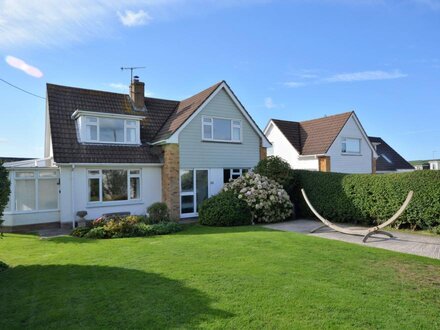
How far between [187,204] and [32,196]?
7.40m

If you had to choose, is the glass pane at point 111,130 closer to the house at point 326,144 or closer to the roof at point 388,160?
the house at point 326,144

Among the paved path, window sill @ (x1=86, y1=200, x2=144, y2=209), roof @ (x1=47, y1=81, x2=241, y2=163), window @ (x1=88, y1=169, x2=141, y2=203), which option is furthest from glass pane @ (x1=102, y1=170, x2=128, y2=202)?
the paved path

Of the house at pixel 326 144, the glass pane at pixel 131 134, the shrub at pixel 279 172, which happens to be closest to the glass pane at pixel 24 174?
the glass pane at pixel 131 134

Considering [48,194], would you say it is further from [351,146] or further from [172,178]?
[351,146]

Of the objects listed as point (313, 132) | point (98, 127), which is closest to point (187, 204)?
point (98, 127)

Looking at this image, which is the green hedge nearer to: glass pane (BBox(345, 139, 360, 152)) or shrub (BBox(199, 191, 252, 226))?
shrub (BBox(199, 191, 252, 226))

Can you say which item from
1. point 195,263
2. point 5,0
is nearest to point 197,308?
point 195,263

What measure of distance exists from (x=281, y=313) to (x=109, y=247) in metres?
7.01

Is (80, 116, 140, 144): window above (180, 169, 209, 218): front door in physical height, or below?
above

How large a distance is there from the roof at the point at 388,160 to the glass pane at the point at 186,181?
22200 millimetres

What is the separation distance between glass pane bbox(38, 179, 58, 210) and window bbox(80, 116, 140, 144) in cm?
261

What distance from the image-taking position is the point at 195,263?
7.70 meters

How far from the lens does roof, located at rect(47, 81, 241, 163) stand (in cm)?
1540

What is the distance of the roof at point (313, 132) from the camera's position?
25828mm
